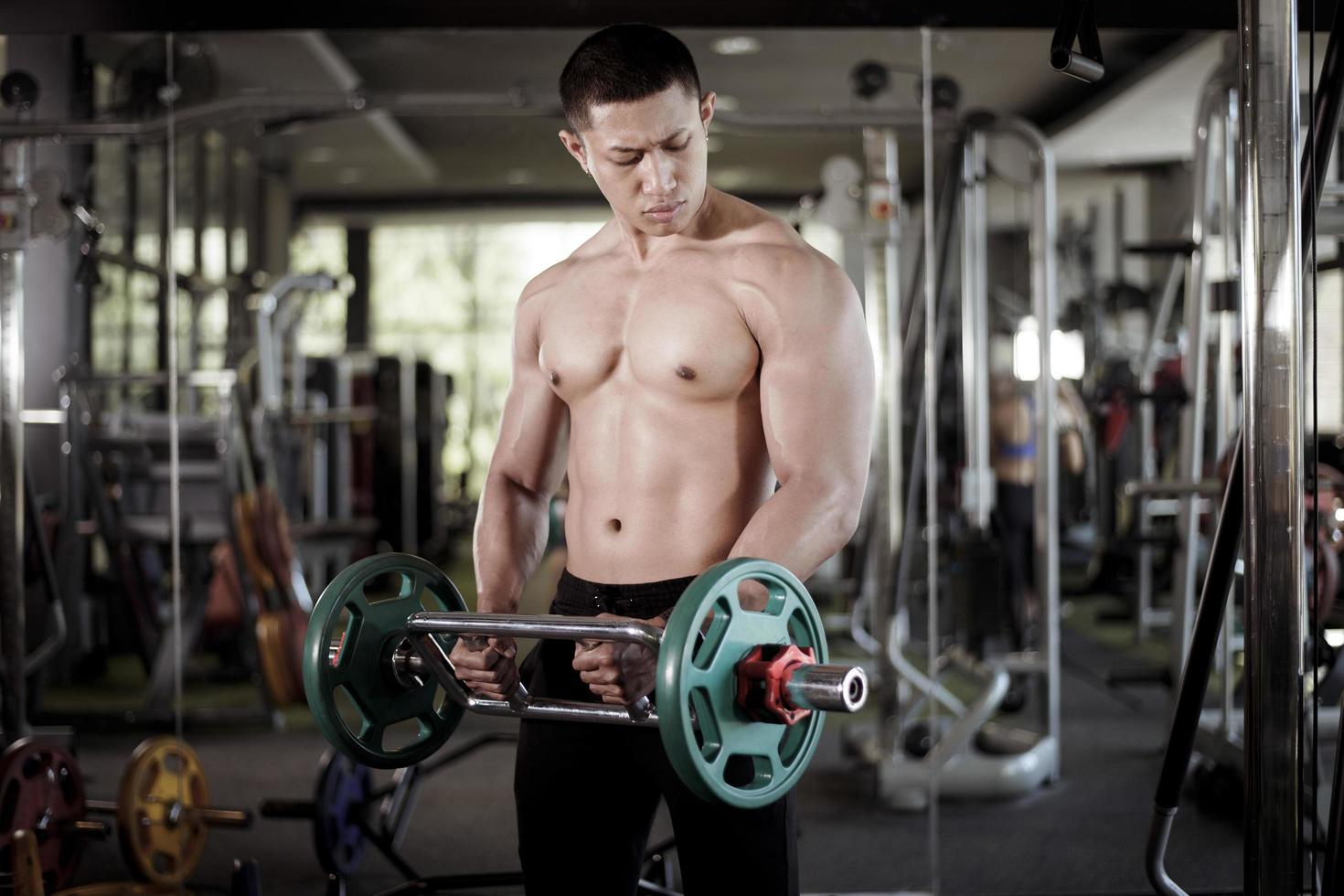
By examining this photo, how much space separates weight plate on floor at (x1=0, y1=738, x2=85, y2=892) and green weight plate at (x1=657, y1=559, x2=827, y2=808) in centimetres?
189

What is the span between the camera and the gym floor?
278cm

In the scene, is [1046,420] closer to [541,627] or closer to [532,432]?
[532,432]

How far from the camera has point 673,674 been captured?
1.34 meters

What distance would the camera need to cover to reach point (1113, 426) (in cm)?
704

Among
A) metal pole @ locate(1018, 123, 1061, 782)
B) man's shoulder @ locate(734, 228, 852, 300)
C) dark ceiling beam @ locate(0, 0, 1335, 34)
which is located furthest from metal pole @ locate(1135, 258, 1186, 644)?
man's shoulder @ locate(734, 228, 852, 300)

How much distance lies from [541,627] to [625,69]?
0.75 metres

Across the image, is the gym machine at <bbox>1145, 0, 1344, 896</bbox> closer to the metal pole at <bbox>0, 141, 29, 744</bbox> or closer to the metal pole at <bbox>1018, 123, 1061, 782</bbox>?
the metal pole at <bbox>1018, 123, 1061, 782</bbox>

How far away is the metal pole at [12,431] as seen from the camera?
9.56ft

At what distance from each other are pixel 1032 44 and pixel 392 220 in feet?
5.48

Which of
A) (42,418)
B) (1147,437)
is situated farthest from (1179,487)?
(42,418)

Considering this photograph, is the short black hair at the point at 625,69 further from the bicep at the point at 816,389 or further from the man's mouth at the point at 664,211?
the bicep at the point at 816,389

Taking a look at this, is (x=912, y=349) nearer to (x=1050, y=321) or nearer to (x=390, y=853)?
(x=1050, y=321)

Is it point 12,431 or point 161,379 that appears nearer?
point 12,431

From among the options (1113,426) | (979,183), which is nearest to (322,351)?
(979,183)
